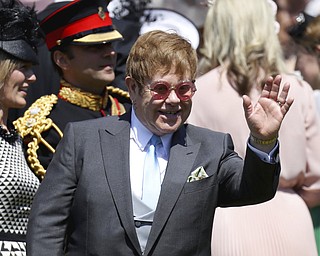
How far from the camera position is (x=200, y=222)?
4277 millimetres

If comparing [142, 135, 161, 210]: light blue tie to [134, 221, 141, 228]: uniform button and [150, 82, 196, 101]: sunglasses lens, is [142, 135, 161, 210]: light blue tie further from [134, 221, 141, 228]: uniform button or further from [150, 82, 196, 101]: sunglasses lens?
[150, 82, 196, 101]: sunglasses lens

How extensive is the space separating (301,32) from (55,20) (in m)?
2.09

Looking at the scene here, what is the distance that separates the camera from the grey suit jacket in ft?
13.8

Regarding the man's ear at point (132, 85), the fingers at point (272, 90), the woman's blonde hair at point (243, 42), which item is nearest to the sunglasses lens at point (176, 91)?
the man's ear at point (132, 85)

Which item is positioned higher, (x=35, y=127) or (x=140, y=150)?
(x=140, y=150)

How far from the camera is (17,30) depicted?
5215mm

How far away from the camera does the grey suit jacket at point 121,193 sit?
4207 millimetres

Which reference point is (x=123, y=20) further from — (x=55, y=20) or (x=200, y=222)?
(x=200, y=222)

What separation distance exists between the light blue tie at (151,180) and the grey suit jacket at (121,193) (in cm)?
4

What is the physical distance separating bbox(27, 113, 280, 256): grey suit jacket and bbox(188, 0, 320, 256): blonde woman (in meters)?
0.96

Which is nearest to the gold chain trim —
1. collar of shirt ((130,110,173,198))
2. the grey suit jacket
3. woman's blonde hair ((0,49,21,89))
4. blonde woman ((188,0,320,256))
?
woman's blonde hair ((0,49,21,89))

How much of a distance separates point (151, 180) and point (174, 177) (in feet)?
0.33

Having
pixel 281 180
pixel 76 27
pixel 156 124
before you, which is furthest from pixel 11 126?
pixel 281 180

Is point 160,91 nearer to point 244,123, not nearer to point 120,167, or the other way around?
point 120,167
